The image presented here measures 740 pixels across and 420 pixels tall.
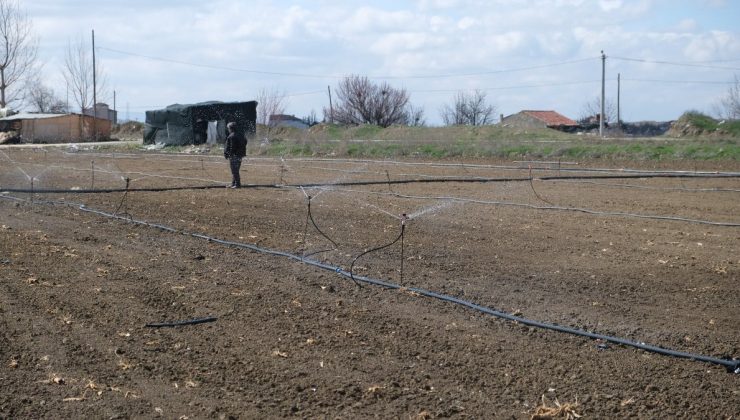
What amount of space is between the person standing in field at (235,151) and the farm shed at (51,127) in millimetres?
36541

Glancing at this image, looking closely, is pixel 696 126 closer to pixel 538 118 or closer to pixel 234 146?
pixel 234 146

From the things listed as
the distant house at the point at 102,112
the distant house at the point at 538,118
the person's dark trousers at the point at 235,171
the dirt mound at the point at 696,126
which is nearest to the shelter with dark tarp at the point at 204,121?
the dirt mound at the point at 696,126

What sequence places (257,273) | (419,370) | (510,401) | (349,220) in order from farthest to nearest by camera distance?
1. (349,220)
2. (257,273)
3. (419,370)
4. (510,401)

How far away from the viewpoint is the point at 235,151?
760 inches

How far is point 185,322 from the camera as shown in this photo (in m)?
7.22

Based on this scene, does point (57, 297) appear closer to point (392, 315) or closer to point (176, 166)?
point (392, 315)

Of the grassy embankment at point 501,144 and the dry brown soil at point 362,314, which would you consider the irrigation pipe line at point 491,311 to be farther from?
the grassy embankment at point 501,144

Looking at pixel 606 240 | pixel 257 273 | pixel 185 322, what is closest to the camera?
pixel 185 322

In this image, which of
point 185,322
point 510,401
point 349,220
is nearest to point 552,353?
point 510,401

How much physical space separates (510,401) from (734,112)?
5562 centimetres

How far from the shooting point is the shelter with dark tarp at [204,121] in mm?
43750

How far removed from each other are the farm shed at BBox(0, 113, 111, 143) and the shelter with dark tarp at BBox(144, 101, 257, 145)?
445 inches

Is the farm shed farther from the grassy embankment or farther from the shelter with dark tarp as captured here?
the grassy embankment

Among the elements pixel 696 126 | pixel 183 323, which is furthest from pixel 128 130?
pixel 183 323
